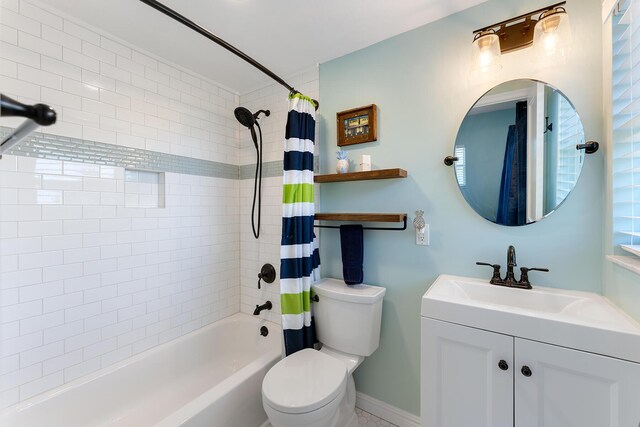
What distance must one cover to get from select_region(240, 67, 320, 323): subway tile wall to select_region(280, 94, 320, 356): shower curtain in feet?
0.93

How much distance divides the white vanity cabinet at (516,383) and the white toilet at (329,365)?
440 millimetres

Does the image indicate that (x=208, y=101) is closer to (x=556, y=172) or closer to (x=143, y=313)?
(x=143, y=313)

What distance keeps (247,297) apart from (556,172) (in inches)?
92.5

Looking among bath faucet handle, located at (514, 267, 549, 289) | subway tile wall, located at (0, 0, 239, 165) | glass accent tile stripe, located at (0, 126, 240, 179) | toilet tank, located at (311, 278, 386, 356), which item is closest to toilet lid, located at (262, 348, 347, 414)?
toilet tank, located at (311, 278, 386, 356)

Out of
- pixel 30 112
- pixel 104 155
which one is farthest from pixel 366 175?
pixel 104 155

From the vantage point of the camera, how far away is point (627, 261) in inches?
38.5

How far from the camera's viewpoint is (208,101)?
219cm

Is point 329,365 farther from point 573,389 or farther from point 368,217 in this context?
point 573,389

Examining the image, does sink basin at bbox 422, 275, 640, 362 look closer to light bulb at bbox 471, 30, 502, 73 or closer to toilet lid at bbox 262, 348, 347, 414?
toilet lid at bbox 262, 348, 347, 414

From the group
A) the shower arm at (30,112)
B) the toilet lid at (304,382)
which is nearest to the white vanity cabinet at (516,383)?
the toilet lid at (304,382)

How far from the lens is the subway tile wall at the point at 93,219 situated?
4.29ft

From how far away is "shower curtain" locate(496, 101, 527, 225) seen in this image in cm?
132

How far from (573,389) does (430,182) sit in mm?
1051

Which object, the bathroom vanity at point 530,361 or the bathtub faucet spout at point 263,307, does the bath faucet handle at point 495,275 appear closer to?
the bathroom vanity at point 530,361
